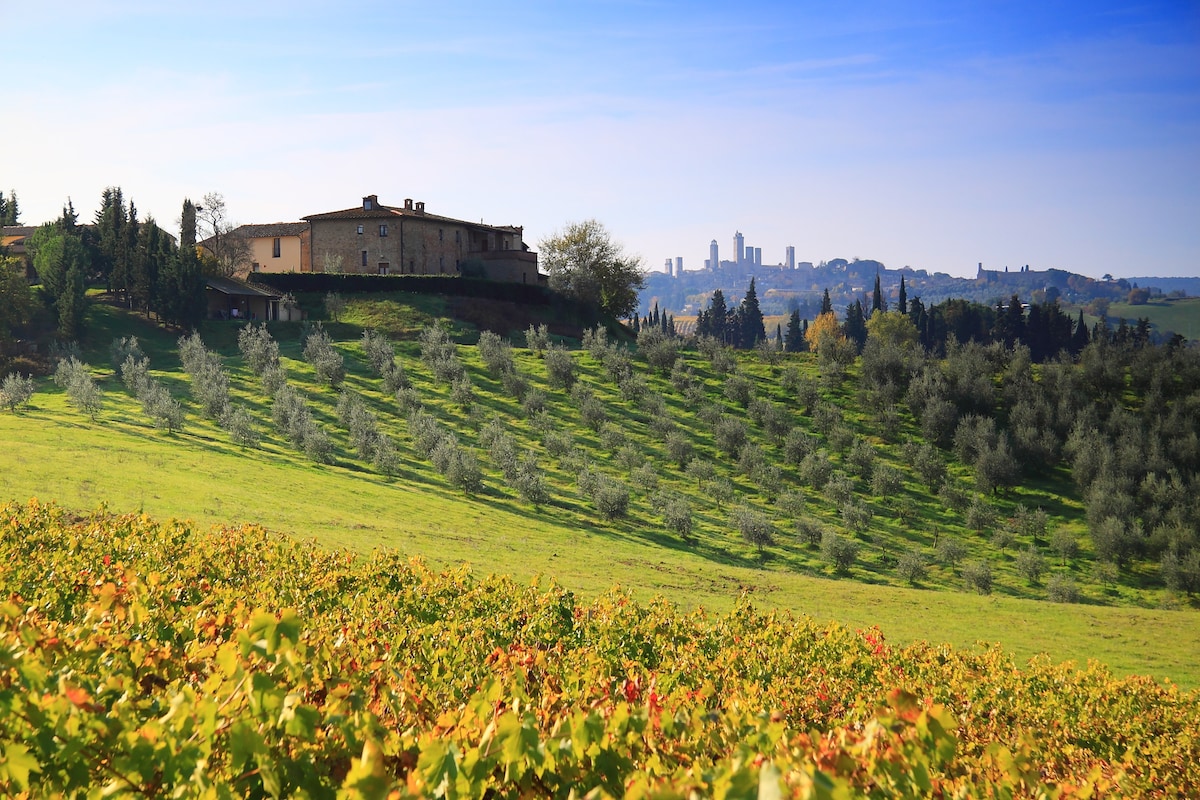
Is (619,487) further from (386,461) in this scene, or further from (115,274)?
(115,274)

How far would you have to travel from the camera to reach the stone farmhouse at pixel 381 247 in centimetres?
8825

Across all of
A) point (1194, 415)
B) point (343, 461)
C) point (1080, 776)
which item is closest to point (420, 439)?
point (343, 461)

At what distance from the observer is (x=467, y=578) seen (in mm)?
12672

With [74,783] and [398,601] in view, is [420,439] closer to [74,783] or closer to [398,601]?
[398,601]

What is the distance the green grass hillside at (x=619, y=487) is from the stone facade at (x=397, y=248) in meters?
15.0

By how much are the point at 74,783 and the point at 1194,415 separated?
2840 inches

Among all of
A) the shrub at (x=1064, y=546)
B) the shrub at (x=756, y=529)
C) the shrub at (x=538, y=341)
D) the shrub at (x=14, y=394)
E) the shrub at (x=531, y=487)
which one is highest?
the shrub at (x=538, y=341)

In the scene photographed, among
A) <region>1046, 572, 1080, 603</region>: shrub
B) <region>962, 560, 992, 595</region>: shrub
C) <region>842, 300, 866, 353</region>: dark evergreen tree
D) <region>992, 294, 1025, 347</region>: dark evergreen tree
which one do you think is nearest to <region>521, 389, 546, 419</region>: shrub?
<region>962, 560, 992, 595</region>: shrub

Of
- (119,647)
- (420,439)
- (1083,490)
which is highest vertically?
(119,647)

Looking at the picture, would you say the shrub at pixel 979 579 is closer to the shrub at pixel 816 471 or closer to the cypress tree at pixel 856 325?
the shrub at pixel 816 471

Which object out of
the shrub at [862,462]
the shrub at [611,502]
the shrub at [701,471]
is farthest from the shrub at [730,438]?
the shrub at [611,502]

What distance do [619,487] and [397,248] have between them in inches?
2287

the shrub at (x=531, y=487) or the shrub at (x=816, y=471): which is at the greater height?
the shrub at (x=531, y=487)

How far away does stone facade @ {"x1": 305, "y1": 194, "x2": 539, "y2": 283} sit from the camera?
88125 mm
